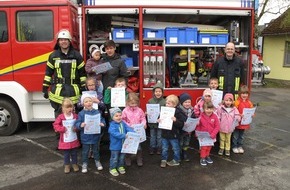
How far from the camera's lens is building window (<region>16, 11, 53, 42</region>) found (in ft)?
19.0

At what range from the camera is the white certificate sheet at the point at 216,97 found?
5344 millimetres

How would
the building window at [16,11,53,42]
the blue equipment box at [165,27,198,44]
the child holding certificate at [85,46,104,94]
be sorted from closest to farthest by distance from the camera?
the child holding certificate at [85,46,104,94], the building window at [16,11,53,42], the blue equipment box at [165,27,198,44]

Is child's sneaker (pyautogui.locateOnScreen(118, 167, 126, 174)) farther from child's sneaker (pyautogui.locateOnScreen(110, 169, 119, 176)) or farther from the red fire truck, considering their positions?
the red fire truck

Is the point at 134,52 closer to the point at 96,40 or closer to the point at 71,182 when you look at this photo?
the point at 96,40

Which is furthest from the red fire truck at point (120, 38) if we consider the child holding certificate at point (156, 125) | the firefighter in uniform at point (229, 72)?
the child holding certificate at point (156, 125)

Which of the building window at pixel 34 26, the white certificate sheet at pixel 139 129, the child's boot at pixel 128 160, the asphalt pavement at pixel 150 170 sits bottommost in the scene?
the asphalt pavement at pixel 150 170

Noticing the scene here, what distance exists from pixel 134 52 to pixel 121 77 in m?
1.12

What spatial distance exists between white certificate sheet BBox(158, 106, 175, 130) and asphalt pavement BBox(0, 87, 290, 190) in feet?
2.25

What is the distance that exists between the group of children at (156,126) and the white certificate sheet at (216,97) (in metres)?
0.08

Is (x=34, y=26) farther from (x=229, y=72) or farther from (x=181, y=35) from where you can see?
(x=229, y=72)

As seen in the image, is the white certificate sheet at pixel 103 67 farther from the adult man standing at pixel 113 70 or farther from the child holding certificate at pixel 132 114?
the child holding certificate at pixel 132 114

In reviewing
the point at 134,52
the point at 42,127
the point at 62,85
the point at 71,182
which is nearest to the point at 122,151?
the point at 71,182

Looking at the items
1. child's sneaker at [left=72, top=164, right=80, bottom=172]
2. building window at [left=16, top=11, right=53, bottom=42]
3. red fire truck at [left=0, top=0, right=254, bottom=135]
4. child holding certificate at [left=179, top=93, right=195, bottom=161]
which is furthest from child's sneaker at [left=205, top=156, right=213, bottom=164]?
building window at [left=16, top=11, right=53, bottom=42]

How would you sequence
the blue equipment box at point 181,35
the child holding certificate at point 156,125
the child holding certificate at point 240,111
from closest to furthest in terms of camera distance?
the child holding certificate at point 156,125
the child holding certificate at point 240,111
the blue equipment box at point 181,35
